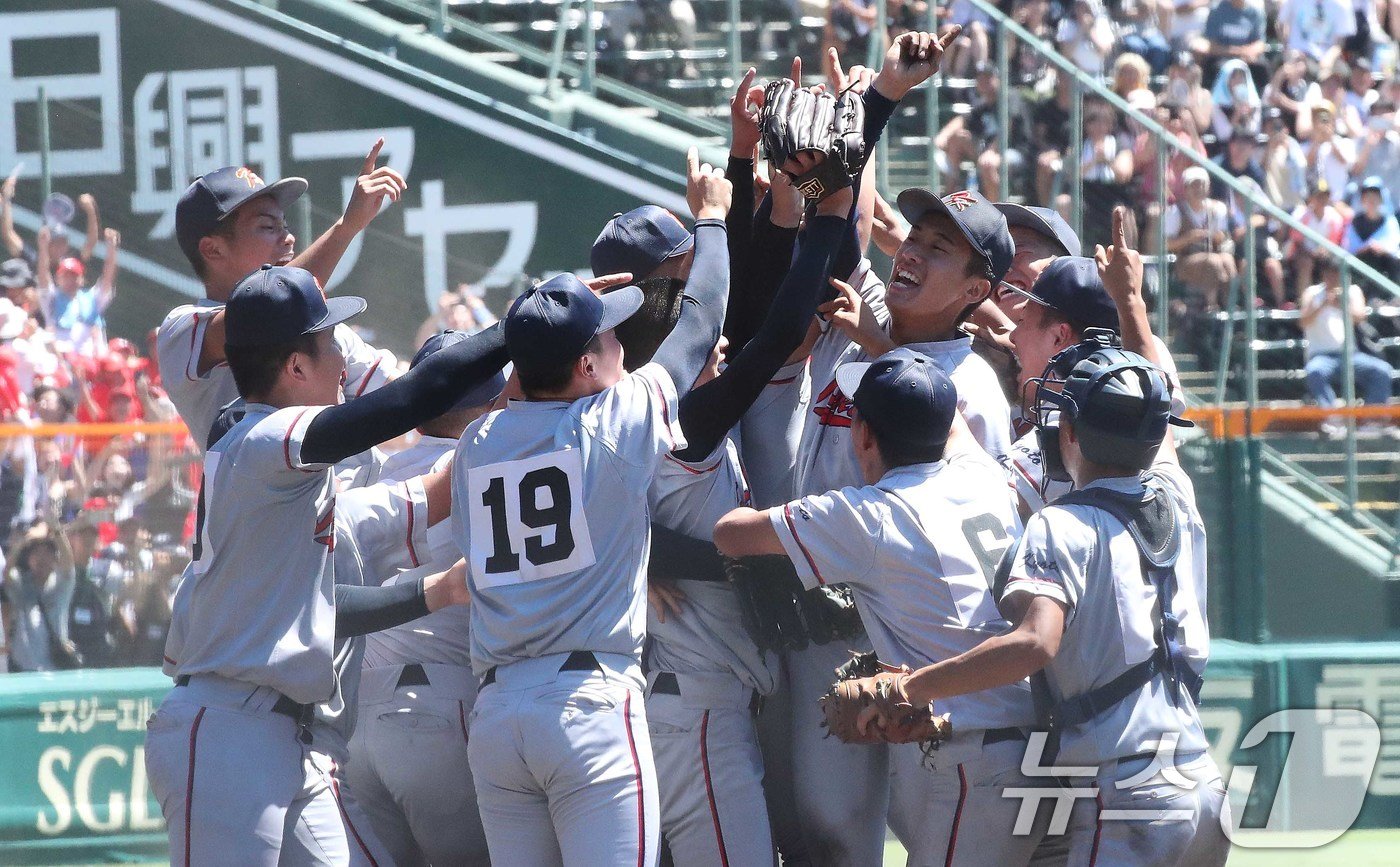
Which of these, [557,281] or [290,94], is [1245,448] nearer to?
[557,281]

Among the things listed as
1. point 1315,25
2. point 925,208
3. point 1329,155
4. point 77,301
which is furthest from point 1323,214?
point 77,301

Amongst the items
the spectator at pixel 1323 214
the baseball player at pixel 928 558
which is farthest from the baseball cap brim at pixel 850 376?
the spectator at pixel 1323 214

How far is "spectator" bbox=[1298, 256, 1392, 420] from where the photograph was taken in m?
8.95

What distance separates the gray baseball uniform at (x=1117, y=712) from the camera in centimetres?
325

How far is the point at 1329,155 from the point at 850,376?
29.1ft

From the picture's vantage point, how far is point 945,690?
10.5 ft

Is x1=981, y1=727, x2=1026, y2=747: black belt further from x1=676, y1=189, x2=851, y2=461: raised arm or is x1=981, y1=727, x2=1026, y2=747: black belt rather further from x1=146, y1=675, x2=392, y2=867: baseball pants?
x1=146, y1=675, x2=392, y2=867: baseball pants

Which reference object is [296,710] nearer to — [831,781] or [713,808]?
[713,808]

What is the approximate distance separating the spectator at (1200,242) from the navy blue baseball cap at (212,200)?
5978 millimetres

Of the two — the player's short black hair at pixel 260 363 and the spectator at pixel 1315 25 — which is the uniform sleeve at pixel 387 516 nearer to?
the player's short black hair at pixel 260 363

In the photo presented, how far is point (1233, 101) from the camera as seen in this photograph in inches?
459

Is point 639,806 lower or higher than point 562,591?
lower

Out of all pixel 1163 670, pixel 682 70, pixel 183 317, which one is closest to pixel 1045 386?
pixel 1163 670

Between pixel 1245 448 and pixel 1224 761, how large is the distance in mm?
1341
